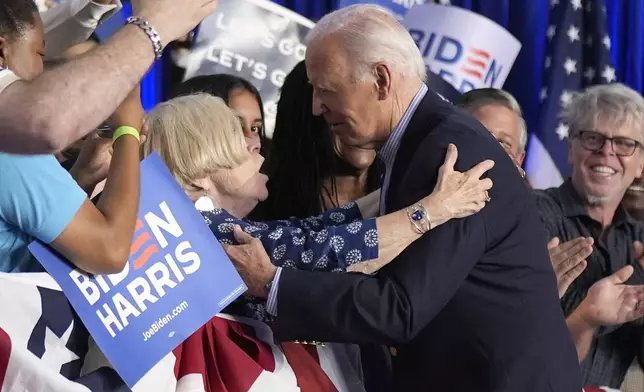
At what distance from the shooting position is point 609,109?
3.41 metres

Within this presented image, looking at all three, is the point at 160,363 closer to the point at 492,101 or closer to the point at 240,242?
the point at 240,242

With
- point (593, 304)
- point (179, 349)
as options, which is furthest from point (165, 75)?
point (179, 349)

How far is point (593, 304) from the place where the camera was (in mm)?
2865

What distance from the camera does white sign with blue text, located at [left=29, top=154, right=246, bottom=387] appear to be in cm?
177

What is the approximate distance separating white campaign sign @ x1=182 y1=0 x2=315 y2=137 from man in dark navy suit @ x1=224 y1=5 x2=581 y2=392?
2.05 meters

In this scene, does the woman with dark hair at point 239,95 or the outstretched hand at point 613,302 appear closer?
the outstretched hand at point 613,302

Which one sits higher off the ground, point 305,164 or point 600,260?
point 305,164

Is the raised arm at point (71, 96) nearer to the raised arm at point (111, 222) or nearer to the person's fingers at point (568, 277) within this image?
the raised arm at point (111, 222)

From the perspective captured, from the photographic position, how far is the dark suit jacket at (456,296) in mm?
1905

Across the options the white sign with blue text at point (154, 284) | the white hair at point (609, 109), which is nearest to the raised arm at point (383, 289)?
the white sign with blue text at point (154, 284)

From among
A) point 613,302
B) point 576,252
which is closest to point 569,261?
point 576,252

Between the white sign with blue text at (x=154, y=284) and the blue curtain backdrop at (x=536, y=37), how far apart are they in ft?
11.8

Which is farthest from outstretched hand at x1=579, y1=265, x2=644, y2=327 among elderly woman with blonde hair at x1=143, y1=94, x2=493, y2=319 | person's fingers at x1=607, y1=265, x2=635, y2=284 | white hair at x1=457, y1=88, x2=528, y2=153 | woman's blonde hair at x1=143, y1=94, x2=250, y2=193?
woman's blonde hair at x1=143, y1=94, x2=250, y2=193

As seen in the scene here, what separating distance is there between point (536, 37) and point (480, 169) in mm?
3481
